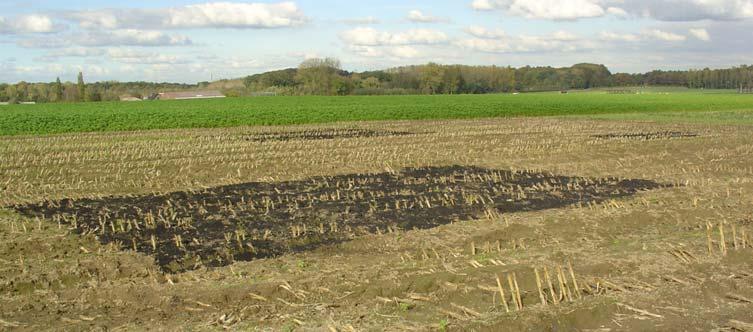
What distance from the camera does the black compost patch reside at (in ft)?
39.1

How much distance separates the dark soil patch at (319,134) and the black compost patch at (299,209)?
13990 millimetres

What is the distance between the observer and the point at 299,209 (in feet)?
49.5

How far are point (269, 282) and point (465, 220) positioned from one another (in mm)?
5570

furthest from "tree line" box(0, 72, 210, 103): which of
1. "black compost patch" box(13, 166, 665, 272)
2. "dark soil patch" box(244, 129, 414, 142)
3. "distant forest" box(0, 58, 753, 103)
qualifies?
"black compost patch" box(13, 166, 665, 272)

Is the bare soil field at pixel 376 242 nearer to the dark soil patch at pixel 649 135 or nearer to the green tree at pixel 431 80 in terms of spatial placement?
the dark soil patch at pixel 649 135

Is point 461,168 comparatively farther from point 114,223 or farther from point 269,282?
point 269,282

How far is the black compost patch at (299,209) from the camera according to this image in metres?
11.9

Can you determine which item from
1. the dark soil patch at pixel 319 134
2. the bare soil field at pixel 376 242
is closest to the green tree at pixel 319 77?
the dark soil patch at pixel 319 134

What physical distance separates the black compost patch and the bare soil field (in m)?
0.07

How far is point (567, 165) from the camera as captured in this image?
22.6 metres

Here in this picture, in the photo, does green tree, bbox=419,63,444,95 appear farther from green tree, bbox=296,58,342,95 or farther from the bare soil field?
the bare soil field

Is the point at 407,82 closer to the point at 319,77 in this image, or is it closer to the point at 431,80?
the point at 431,80

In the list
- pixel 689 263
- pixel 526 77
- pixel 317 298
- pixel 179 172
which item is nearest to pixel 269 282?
pixel 317 298

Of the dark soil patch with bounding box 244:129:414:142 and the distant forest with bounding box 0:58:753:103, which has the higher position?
the distant forest with bounding box 0:58:753:103
